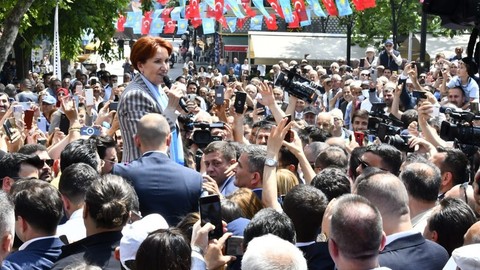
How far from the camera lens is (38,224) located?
5164 millimetres

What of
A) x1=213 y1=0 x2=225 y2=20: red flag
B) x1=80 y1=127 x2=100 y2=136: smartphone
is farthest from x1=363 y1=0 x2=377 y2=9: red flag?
x1=80 y1=127 x2=100 y2=136: smartphone

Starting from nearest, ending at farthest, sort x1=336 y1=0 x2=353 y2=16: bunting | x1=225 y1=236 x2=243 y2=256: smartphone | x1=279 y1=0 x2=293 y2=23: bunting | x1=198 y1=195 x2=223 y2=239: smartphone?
x1=198 y1=195 x2=223 y2=239: smartphone, x1=225 y1=236 x2=243 y2=256: smartphone, x1=336 y1=0 x2=353 y2=16: bunting, x1=279 y1=0 x2=293 y2=23: bunting

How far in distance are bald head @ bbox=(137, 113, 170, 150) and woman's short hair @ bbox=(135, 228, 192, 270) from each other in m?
1.92

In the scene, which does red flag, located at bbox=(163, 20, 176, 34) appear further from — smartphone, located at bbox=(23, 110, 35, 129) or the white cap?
the white cap

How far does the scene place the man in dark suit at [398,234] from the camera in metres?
5.04

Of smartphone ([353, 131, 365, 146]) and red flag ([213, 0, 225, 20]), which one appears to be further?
red flag ([213, 0, 225, 20])

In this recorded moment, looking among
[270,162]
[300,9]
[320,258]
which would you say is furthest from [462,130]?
[300,9]

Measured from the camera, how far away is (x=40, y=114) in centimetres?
1379

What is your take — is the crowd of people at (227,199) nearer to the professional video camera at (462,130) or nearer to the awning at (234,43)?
the professional video camera at (462,130)

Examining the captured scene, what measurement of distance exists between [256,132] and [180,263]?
222 inches

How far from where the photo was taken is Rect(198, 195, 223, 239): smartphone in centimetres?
449

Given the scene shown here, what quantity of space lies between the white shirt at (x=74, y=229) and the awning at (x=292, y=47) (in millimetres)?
30968

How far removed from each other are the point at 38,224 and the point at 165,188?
3.21 feet

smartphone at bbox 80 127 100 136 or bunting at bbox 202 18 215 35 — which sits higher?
bunting at bbox 202 18 215 35
